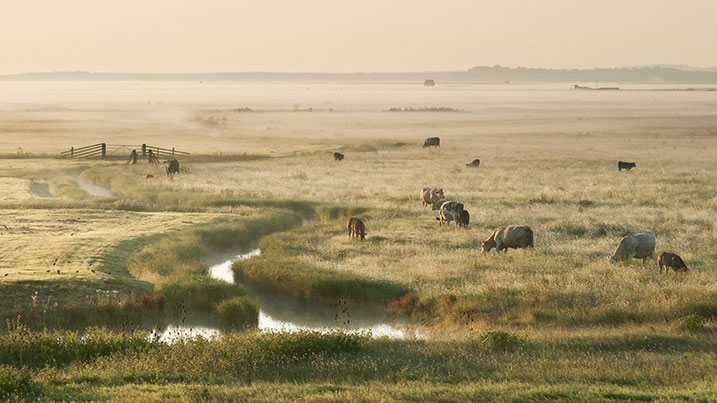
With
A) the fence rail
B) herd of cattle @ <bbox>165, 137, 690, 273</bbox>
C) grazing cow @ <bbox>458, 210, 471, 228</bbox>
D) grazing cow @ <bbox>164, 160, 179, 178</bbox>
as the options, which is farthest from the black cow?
grazing cow @ <bbox>458, 210, 471, 228</bbox>

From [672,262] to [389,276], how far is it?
1009 centimetres

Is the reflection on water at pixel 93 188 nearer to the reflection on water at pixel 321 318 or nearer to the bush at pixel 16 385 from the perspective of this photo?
the reflection on water at pixel 321 318

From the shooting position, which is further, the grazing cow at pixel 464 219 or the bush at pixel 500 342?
the grazing cow at pixel 464 219

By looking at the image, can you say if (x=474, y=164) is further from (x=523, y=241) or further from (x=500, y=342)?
(x=500, y=342)

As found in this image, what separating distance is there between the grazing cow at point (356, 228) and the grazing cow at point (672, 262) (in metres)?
13.3

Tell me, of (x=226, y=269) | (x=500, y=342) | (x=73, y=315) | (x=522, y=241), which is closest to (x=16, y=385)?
(x=73, y=315)

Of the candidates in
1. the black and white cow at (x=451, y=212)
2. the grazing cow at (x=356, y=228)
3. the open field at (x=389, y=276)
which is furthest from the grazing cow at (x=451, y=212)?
the grazing cow at (x=356, y=228)

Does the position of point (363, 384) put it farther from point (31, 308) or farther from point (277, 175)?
point (277, 175)

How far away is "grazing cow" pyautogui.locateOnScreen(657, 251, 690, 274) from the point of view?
965 inches

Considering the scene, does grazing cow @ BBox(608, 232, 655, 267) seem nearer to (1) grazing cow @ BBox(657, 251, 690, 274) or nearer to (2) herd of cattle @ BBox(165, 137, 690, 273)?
(2) herd of cattle @ BBox(165, 137, 690, 273)

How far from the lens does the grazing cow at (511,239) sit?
95.1ft

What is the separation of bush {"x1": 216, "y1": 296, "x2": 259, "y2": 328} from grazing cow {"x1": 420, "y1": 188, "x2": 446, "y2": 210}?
20.6 meters

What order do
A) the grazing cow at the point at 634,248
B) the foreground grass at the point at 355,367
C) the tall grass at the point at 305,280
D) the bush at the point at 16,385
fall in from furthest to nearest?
1. the grazing cow at the point at 634,248
2. the tall grass at the point at 305,280
3. the foreground grass at the point at 355,367
4. the bush at the point at 16,385

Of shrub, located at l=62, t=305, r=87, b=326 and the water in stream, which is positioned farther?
the water in stream
